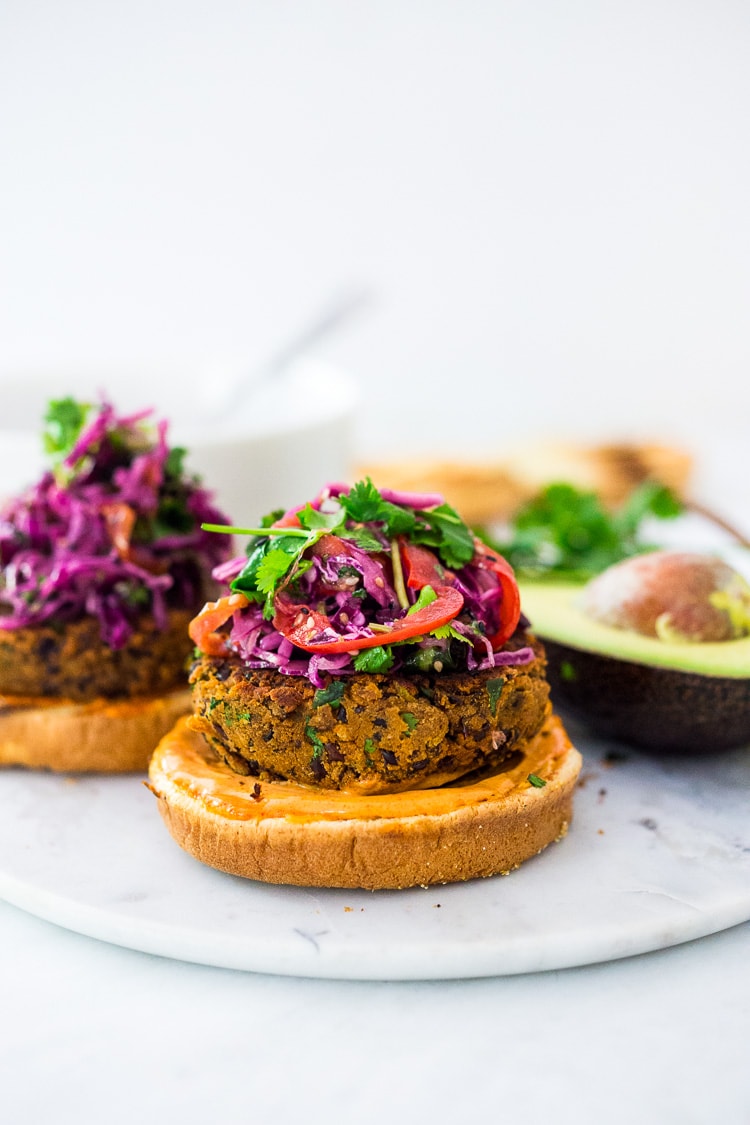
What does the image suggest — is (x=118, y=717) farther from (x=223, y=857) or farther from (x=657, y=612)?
(x=657, y=612)

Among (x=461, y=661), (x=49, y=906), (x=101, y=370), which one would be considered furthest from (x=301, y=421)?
(x=49, y=906)

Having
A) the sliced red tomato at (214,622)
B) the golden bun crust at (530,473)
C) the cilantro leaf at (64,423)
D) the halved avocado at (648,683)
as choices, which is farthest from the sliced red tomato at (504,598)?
the golden bun crust at (530,473)

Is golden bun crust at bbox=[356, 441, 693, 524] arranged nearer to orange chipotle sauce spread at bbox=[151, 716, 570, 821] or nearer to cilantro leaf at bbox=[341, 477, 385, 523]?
cilantro leaf at bbox=[341, 477, 385, 523]

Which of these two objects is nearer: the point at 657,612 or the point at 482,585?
the point at 482,585

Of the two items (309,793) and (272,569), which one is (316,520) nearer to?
(272,569)

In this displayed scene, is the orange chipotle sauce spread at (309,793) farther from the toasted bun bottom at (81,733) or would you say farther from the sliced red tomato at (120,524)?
the sliced red tomato at (120,524)

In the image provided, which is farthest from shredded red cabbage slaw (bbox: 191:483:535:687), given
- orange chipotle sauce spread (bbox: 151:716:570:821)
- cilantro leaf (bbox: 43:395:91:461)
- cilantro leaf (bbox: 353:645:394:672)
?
cilantro leaf (bbox: 43:395:91:461)
